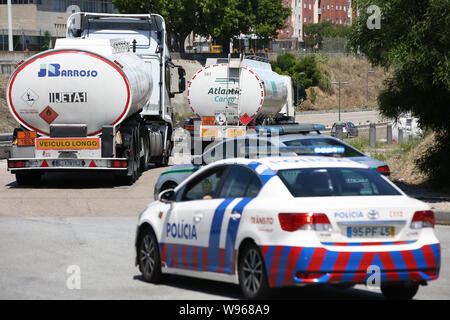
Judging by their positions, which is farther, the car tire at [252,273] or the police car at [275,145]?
the police car at [275,145]

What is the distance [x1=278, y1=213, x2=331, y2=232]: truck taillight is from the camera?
865 cm

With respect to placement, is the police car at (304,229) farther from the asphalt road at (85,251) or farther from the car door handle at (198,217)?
the asphalt road at (85,251)

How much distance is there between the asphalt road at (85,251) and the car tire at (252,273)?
350 mm

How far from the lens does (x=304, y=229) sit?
866cm

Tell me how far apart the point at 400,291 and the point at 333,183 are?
1.30 metres

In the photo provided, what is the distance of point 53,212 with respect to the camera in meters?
19.7

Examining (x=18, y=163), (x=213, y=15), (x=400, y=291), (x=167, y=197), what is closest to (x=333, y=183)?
(x=400, y=291)

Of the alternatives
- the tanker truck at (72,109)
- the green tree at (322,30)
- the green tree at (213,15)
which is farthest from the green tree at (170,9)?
the tanker truck at (72,109)

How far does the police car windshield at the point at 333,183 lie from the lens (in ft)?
30.1

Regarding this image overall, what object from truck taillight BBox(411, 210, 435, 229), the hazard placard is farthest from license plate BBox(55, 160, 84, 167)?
truck taillight BBox(411, 210, 435, 229)

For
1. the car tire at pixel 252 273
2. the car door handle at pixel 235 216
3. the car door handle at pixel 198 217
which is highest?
the car door handle at pixel 235 216

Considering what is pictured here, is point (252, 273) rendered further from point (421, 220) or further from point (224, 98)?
point (224, 98)

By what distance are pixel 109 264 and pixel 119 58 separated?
1334 centimetres

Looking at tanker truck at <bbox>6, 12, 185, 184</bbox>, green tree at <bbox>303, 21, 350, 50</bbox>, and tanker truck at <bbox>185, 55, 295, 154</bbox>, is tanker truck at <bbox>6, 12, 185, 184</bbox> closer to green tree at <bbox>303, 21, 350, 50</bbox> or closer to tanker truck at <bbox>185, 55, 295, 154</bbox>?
tanker truck at <bbox>185, 55, 295, 154</bbox>
